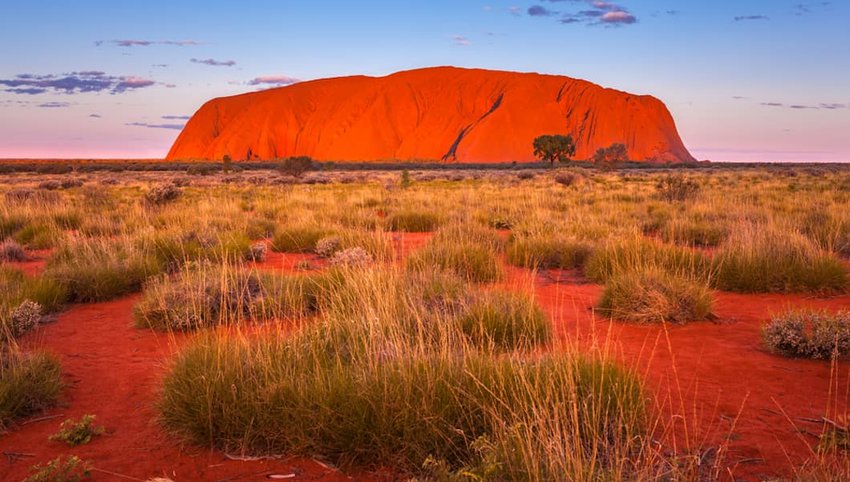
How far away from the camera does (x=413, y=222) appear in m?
12.5

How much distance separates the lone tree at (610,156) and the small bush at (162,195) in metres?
34.4

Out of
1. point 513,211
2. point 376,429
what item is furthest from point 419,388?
point 513,211

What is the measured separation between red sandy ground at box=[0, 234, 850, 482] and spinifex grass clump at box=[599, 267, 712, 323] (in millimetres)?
151

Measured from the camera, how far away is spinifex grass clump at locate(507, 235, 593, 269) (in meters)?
8.40

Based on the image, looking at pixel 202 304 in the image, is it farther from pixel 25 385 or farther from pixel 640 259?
pixel 640 259


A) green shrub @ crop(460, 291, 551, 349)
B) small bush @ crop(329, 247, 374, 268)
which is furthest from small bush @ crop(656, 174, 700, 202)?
green shrub @ crop(460, 291, 551, 349)

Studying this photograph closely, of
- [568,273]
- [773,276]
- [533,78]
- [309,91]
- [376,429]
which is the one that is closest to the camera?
[376,429]

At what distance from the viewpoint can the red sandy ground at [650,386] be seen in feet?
9.33

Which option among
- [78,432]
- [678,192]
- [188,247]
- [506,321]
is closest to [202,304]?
[78,432]

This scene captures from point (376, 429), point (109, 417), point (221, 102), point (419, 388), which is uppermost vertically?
point (221, 102)

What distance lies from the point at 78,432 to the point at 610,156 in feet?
155

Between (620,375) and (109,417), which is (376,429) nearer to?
(620,375)

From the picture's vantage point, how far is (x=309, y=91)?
121 metres

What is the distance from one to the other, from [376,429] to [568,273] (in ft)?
19.0
